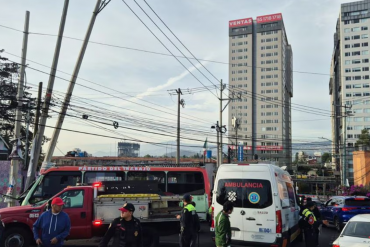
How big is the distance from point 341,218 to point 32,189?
12.7 m

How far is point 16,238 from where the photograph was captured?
9711mm

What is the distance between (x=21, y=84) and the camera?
1705 cm

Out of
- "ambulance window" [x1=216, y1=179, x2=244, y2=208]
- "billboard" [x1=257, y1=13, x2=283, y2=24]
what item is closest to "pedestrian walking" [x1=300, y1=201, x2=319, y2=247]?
"ambulance window" [x1=216, y1=179, x2=244, y2=208]

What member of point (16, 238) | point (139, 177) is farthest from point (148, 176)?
point (16, 238)

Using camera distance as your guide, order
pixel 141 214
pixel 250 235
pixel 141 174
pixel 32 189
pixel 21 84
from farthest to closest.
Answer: pixel 21 84 → pixel 141 174 → pixel 32 189 → pixel 141 214 → pixel 250 235

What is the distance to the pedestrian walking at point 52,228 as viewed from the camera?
235 inches

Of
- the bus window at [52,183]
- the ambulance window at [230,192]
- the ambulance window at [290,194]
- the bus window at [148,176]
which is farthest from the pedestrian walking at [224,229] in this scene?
the bus window at [148,176]

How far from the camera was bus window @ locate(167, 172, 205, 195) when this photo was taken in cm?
1633

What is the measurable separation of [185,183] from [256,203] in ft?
24.8

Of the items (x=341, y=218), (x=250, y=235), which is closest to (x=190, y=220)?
(x=250, y=235)

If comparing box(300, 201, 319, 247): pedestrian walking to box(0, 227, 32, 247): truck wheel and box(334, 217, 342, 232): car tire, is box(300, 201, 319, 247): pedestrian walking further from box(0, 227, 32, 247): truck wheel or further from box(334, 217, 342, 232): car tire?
box(0, 227, 32, 247): truck wheel

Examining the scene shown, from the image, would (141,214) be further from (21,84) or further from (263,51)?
(263,51)

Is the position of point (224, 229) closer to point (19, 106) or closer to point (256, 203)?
point (256, 203)

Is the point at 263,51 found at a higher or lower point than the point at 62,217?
higher
